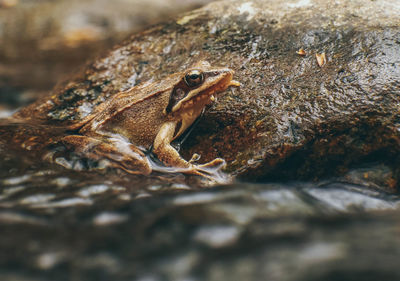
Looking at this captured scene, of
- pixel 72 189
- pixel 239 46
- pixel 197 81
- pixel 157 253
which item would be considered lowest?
pixel 157 253

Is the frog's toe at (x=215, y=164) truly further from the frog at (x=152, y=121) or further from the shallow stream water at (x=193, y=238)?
the shallow stream water at (x=193, y=238)

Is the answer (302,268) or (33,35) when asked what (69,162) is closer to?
(302,268)

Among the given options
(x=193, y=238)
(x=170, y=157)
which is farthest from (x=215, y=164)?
(x=193, y=238)

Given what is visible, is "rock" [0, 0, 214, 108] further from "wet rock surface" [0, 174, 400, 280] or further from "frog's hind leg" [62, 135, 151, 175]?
"wet rock surface" [0, 174, 400, 280]

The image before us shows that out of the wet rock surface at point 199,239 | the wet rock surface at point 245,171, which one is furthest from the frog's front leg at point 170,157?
the wet rock surface at point 199,239

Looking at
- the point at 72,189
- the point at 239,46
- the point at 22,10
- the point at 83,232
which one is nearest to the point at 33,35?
the point at 22,10

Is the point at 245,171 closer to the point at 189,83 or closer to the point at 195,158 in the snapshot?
the point at 195,158
